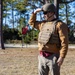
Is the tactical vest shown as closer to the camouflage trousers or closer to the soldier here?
the soldier

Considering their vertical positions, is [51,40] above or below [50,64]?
above

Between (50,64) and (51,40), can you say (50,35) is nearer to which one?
(51,40)

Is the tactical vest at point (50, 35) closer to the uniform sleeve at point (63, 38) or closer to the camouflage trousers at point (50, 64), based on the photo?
the uniform sleeve at point (63, 38)

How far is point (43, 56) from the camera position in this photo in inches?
177

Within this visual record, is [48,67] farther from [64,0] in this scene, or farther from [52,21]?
[64,0]

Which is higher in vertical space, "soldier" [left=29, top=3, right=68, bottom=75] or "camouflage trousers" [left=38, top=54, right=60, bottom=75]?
"soldier" [left=29, top=3, right=68, bottom=75]

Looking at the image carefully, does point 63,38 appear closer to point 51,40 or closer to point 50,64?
point 51,40

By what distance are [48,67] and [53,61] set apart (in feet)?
0.49

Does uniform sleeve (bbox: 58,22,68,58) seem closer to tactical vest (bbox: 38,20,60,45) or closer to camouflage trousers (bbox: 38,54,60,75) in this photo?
tactical vest (bbox: 38,20,60,45)

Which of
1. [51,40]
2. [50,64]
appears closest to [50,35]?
[51,40]

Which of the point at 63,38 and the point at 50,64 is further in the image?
the point at 50,64

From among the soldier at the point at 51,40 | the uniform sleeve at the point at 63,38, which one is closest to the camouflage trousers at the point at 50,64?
the soldier at the point at 51,40

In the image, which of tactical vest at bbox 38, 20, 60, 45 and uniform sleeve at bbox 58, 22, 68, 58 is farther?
tactical vest at bbox 38, 20, 60, 45

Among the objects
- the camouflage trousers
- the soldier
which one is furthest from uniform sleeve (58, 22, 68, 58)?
the camouflage trousers
